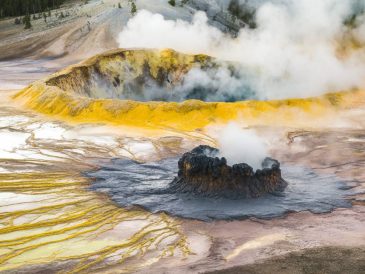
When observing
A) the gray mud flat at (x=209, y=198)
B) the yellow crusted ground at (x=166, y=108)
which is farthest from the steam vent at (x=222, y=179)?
the yellow crusted ground at (x=166, y=108)

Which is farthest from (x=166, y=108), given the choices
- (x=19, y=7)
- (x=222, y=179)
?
(x=19, y=7)

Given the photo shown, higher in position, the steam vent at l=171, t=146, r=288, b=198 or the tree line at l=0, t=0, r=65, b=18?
the tree line at l=0, t=0, r=65, b=18

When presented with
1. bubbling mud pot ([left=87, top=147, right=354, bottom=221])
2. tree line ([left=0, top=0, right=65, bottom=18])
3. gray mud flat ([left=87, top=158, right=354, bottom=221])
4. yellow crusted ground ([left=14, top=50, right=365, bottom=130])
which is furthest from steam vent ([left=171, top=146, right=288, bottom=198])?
tree line ([left=0, top=0, right=65, bottom=18])

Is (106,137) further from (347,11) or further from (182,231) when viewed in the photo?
(347,11)

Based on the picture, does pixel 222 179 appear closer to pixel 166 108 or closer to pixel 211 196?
pixel 211 196

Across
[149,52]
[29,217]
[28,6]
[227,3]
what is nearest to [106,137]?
[29,217]

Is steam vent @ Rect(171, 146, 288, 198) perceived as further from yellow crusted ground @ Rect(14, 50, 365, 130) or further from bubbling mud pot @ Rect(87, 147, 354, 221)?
yellow crusted ground @ Rect(14, 50, 365, 130)
